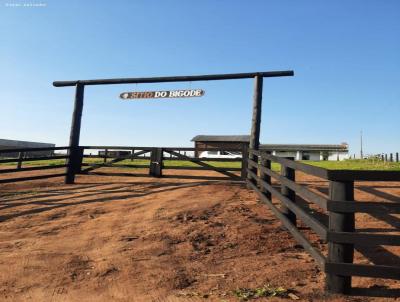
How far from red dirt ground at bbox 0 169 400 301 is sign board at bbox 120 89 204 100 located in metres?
3.82

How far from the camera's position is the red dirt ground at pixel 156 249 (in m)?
4.05

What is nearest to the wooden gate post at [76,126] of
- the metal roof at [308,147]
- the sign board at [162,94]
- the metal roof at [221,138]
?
the sign board at [162,94]

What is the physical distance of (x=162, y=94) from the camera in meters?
12.4

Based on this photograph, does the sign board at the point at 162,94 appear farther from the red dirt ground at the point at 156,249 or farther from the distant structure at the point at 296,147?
the distant structure at the point at 296,147

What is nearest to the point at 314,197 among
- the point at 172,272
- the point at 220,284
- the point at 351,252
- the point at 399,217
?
the point at 351,252

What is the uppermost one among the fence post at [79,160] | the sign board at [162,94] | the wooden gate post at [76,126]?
the sign board at [162,94]

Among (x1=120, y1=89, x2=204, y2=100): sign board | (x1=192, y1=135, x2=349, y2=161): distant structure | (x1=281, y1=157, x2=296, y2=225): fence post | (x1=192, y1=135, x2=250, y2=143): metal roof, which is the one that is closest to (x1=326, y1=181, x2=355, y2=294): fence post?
(x1=281, y1=157, x2=296, y2=225): fence post

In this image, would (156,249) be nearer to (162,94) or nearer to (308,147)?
(162,94)

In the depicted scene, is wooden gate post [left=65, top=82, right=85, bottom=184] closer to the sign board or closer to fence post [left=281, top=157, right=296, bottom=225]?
the sign board

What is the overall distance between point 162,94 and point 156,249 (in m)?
7.80

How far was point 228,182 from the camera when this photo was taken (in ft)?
37.1

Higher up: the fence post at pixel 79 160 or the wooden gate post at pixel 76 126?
the wooden gate post at pixel 76 126

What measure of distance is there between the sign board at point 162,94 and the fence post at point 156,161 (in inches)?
73.1

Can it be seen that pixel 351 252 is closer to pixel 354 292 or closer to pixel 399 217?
pixel 354 292
